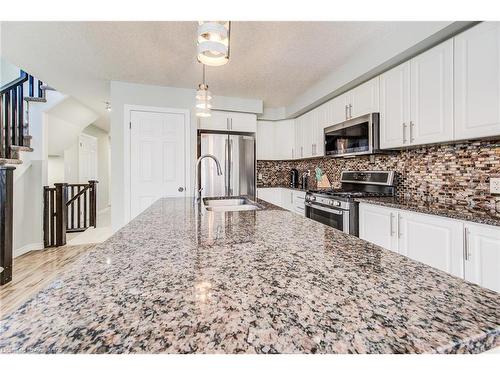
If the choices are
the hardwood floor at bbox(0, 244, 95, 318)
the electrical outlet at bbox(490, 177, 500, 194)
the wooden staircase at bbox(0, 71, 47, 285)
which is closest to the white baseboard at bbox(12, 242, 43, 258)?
the hardwood floor at bbox(0, 244, 95, 318)

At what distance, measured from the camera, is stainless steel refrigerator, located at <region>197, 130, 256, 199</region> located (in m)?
3.88

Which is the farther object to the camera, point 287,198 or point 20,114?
point 287,198

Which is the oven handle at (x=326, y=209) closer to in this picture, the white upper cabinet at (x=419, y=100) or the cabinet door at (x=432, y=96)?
the white upper cabinet at (x=419, y=100)

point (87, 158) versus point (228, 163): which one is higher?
point (87, 158)

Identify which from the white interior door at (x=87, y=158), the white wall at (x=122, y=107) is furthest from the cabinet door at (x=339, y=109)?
the white interior door at (x=87, y=158)

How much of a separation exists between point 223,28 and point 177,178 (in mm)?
2790

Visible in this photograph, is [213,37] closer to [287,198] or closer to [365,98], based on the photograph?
[365,98]

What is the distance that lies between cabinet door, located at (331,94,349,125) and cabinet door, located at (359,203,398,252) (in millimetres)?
1317

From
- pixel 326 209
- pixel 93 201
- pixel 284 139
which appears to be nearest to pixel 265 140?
pixel 284 139

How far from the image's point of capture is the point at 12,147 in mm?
3260

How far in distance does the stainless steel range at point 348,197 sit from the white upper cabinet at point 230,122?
1615mm

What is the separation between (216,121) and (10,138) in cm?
270

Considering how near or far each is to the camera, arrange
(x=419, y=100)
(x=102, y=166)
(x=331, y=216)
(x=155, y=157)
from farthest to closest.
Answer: (x=102, y=166) < (x=155, y=157) < (x=331, y=216) < (x=419, y=100)

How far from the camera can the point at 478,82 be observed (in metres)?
1.74
